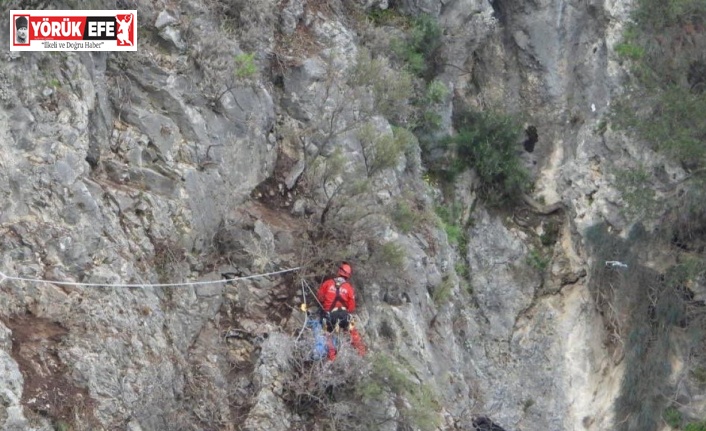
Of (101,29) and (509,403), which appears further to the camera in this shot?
(509,403)

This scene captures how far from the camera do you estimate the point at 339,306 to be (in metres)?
13.5

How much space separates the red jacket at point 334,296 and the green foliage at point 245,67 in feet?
9.53

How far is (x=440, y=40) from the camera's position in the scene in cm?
1898

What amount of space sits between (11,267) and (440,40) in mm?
9537

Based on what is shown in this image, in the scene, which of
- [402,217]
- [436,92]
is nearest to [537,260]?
[436,92]

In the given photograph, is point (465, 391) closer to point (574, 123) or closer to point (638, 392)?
point (638, 392)

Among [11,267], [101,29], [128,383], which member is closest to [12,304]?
[11,267]

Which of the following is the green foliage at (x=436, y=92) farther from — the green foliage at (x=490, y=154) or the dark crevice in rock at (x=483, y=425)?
the dark crevice in rock at (x=483, y=425)

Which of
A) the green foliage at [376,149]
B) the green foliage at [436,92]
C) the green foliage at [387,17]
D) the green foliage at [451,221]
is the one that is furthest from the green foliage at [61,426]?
the green foliage at [387,17]

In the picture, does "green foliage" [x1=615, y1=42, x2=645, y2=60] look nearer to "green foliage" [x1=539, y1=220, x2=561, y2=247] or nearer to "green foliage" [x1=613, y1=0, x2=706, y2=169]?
"green foliage" [x1=613, y1=0, x2=706, y2=169]

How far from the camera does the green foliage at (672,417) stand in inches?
693

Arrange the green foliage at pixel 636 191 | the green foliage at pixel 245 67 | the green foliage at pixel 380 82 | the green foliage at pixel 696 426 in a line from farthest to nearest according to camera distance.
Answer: the green foliage at pixel 636 191
the green foliage at pixel 696 426
the green foliage at pixel 380 82
the green foliage at pixel 245 67

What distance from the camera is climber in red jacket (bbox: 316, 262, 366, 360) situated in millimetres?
13375

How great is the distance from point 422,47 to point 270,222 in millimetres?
5584
